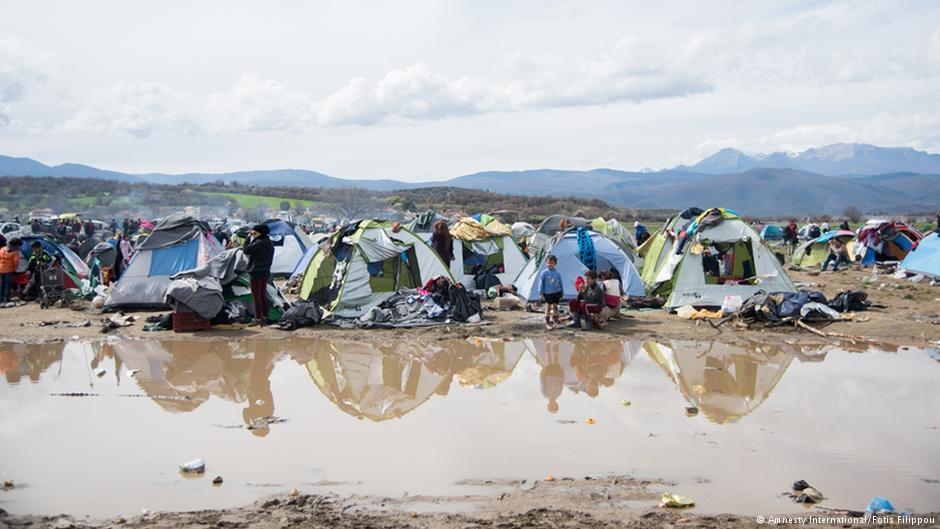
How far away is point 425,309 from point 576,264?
335 cm

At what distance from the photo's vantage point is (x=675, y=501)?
536 cm

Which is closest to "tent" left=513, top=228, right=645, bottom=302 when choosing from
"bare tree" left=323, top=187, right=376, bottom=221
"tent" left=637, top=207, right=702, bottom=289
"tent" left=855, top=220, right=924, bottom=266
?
"tent" left=637, top=207, right=702, bottom=289

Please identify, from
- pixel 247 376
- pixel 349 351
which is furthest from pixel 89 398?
pixel 349 351

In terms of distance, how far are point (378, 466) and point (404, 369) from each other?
3.63 meters

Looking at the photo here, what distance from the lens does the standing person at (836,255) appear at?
2166 cm

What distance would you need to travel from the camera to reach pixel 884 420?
24.7ft

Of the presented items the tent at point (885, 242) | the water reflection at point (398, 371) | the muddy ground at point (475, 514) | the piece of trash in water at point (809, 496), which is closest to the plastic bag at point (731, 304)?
the water reflection at point (398, 371)

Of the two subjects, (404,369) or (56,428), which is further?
(404,369)

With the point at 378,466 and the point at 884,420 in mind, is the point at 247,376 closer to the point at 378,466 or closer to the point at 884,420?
the point at 378,466

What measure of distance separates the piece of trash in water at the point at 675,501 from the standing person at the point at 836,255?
60.7ft

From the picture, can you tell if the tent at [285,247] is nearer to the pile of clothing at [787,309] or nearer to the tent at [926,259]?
the pile of clothing at [787,309]

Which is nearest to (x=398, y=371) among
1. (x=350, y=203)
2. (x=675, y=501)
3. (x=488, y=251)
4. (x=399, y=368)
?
(x=399, y=368)

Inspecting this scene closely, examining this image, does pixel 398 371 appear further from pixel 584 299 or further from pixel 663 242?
pixel 663 242

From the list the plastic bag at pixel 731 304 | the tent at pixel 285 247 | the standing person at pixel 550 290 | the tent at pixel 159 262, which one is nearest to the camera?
the standing person at pixel 550 290
